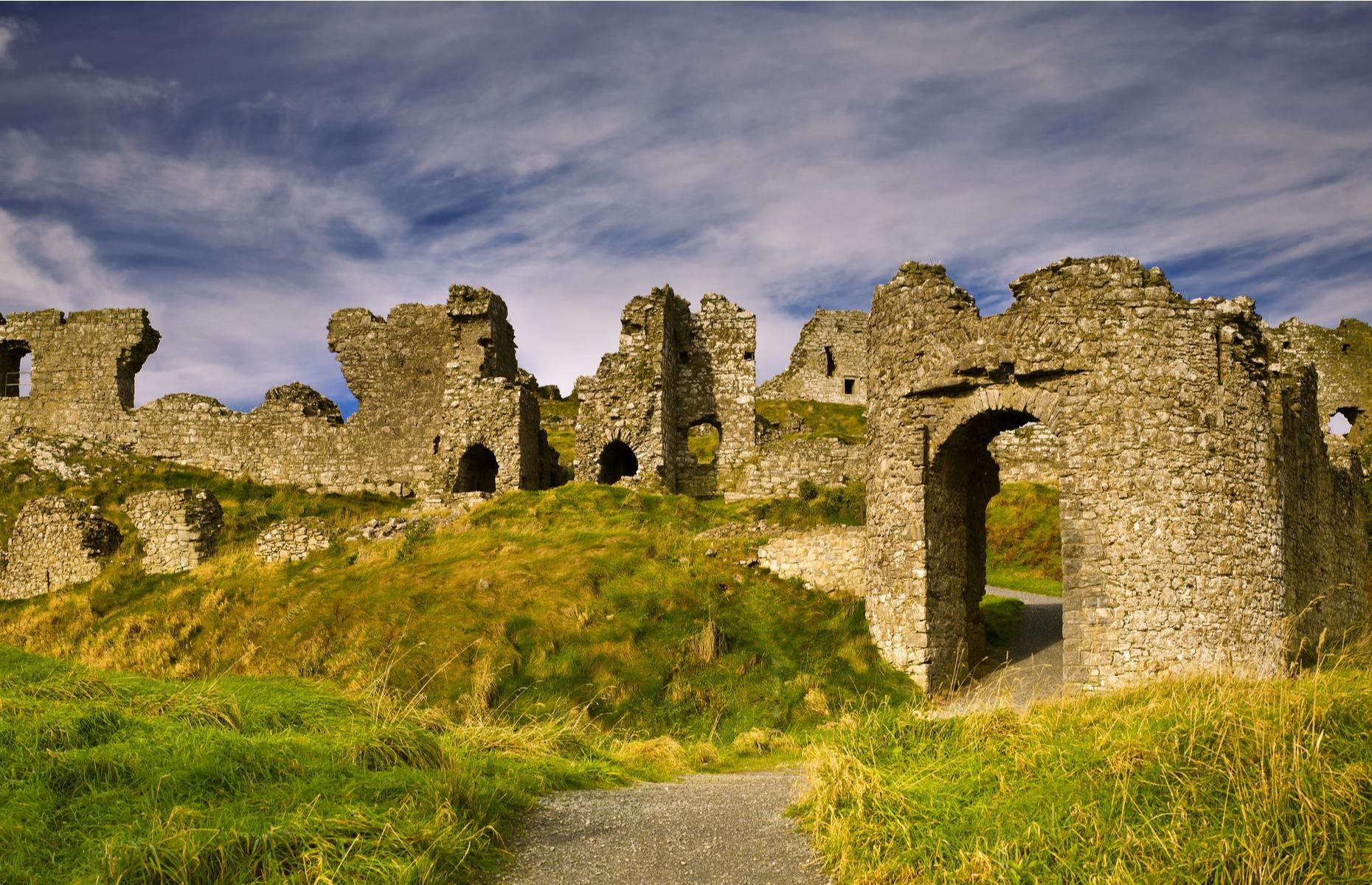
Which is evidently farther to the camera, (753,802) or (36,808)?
(753,802)

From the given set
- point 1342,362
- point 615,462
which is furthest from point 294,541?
point 1342,362

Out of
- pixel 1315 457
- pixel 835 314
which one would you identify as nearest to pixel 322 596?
pixel 1315 457

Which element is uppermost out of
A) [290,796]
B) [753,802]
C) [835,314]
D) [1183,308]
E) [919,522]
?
[835,314]

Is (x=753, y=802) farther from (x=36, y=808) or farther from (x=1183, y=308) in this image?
(x=1183, y=308)

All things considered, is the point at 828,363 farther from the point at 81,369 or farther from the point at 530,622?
the point at 530,622

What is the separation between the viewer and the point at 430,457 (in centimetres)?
3269

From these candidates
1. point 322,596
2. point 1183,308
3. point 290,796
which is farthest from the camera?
point 322,596

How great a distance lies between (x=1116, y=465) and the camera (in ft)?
45.3

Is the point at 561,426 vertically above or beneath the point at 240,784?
above

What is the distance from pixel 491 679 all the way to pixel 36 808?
9372 mm

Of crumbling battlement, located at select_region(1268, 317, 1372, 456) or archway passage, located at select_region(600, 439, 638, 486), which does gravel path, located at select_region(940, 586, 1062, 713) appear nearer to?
archway passage, located at select_region(600, 439, 638, 486)

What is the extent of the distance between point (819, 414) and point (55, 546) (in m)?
Result: 37.2

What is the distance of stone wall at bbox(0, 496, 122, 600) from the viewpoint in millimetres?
26469

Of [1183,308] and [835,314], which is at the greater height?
[835,314]
